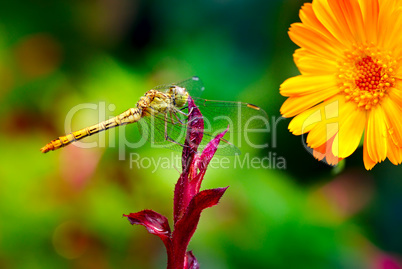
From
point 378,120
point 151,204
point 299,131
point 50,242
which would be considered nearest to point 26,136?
point 50,242

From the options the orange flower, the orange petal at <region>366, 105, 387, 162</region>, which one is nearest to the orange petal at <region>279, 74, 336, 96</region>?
the orange flower

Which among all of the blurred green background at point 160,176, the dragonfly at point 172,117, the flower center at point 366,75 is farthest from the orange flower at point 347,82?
the blurred green background at point 160,176

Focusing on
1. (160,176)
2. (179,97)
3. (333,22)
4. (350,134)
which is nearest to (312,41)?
(333,22)


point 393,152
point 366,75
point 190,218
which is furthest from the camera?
point 366,75

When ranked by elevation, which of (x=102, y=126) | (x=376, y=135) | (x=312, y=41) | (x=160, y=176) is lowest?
(x=160, y=176)

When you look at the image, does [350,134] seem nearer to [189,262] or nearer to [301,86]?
[301,86]

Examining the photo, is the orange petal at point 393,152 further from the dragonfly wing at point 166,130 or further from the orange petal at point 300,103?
the dragonfly wing at point 166,130
